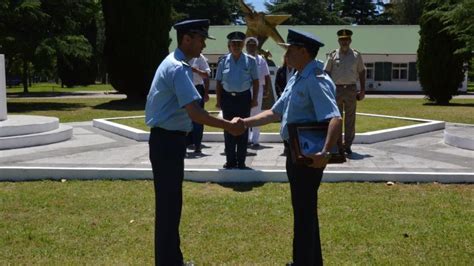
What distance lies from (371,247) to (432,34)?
20.9m

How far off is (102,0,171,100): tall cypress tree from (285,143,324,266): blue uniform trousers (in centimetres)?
2107

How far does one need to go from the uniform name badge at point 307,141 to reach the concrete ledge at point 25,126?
8172 mm

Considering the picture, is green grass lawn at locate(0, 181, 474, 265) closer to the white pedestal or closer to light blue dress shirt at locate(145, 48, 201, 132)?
light blue dress shirt at locate(145, 48, 201, 132)

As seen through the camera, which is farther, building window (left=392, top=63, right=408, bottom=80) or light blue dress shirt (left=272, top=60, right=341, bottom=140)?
building window (left=392, top=63, right=408, bottom=80)

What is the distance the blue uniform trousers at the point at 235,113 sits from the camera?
7.52 m

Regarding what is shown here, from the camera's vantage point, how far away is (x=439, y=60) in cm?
2358

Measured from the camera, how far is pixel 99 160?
8.72 metres

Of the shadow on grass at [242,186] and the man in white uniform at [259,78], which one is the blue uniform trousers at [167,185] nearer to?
the shadow on grass at [242,186]

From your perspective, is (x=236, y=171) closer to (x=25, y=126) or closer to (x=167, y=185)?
(x=167, y=185)

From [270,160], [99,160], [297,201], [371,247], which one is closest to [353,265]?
[371,247]

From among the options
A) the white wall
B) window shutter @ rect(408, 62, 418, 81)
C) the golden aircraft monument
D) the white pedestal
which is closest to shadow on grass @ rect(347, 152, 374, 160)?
the golden aircraft monument

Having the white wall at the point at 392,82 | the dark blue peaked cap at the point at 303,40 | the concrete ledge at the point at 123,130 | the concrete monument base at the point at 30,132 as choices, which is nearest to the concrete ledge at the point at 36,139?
the concrete monument base at the point at 30,132

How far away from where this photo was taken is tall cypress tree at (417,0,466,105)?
2338 cm

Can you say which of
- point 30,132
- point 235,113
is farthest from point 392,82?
point 235,113
